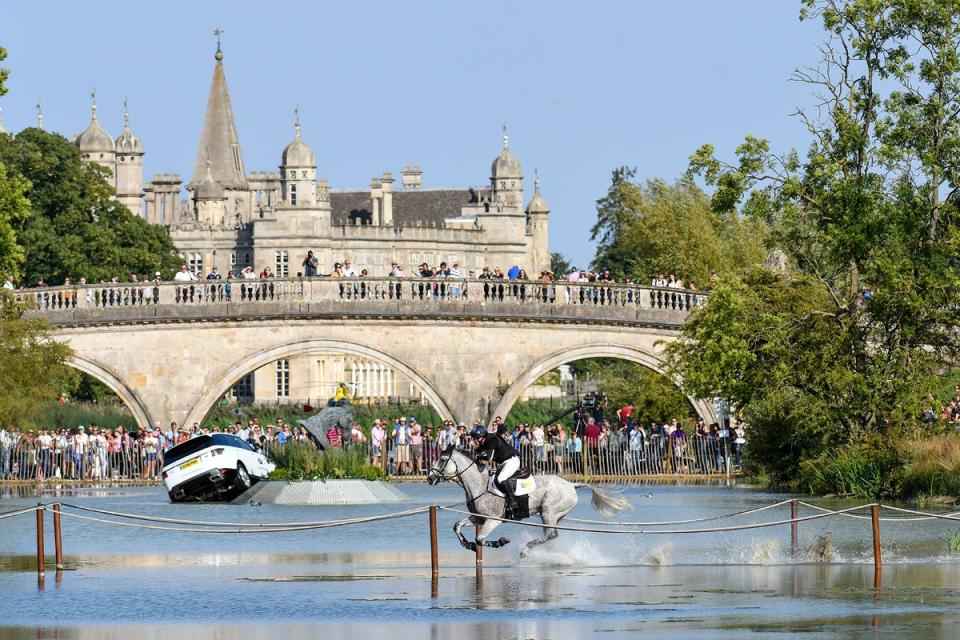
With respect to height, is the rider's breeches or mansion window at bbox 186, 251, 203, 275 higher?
mansion window at bbox 186, 251, 203, 275

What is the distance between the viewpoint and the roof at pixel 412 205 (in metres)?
123

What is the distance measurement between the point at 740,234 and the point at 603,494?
1703 inches

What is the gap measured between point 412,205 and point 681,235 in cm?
5702

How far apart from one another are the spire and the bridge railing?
7286 centimetres

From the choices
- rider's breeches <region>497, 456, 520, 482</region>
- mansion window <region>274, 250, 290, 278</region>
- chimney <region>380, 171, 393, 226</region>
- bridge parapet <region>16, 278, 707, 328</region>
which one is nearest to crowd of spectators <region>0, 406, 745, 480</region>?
bridge parapet <region>16, 278, 707, 328</region>

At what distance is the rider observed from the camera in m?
23.6

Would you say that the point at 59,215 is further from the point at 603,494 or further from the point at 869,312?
the point at 603,494

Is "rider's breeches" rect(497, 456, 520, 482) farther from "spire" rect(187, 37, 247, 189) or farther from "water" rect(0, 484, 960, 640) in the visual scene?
"spire" rect(187, 37, 247, 189)

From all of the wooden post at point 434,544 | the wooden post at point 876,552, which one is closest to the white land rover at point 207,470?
the wooden post at point 434,544

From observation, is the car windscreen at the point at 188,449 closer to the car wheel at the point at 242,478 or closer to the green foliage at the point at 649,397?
the car wheel at the point at 242,478

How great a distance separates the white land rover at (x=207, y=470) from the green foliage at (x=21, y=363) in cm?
830

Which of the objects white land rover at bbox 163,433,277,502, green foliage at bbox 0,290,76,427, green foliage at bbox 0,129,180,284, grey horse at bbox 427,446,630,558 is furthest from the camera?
green foliage at bbox 0,129,180,284

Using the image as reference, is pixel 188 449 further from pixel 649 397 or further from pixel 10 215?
pixel 649 397

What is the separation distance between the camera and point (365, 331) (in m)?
50.6
